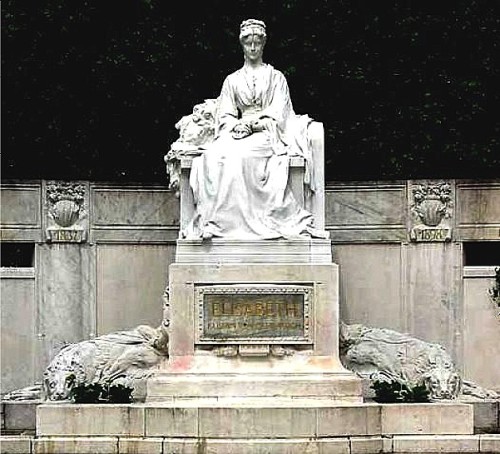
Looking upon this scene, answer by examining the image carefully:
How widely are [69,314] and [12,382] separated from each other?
3.42 ft

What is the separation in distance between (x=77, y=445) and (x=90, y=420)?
29 cm

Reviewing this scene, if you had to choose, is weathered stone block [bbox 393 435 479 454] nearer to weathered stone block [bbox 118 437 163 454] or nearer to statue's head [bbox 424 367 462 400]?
statue's head [bbox 424 367 462 400]

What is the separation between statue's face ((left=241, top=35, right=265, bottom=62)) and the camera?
19.2 m

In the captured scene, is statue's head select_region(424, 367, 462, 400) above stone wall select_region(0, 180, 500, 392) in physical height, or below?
below

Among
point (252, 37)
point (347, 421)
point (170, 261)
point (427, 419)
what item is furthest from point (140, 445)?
point (170, 261)

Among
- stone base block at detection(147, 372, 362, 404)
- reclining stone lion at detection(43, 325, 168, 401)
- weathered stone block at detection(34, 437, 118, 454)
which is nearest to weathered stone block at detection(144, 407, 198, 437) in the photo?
weathered stone block at detection(34, 437, 118, 454)

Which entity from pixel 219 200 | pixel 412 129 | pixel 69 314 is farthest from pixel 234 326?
pixel 412 129

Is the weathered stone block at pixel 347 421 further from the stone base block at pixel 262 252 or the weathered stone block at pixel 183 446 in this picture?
the stone base block at pixel 262 252

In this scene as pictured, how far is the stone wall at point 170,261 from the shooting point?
21359 millimetres

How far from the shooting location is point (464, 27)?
2381 centimetres

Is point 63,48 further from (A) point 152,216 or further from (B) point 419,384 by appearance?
(B) point 419,384

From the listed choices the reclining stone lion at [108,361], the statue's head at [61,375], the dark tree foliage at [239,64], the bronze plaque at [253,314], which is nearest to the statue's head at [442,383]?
the bronze plaque at [253,314]

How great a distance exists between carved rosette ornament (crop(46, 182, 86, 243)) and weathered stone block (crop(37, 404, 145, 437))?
4.37m

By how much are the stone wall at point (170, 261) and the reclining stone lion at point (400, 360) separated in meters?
1.51
